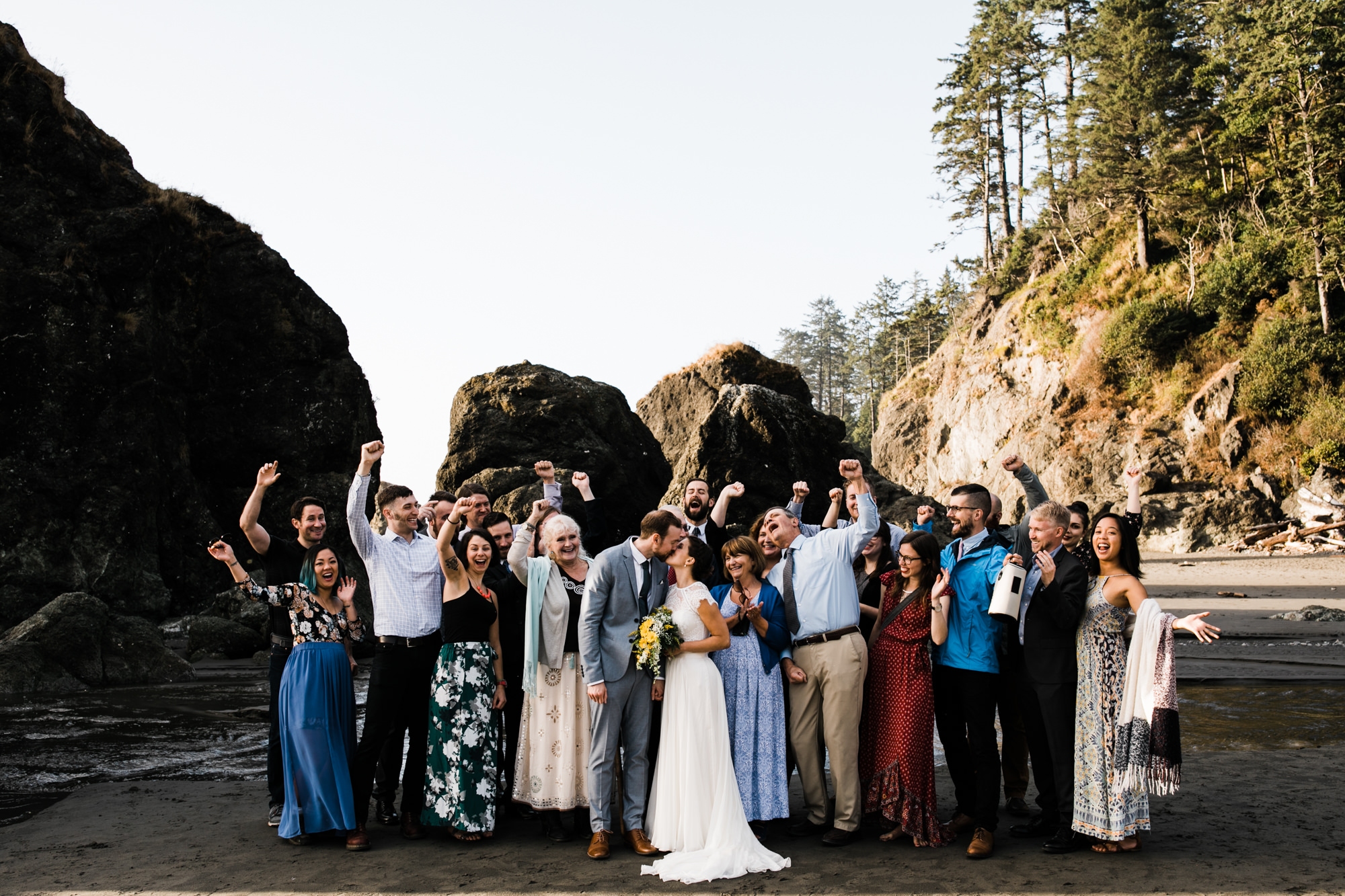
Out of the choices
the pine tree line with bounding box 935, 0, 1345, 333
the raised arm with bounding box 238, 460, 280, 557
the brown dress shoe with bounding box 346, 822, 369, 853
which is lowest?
the brown dress shoe with bounding box 346, 822, 369, 853

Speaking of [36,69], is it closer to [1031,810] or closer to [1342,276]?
[1031,810]

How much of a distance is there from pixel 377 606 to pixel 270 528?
17.2 metres

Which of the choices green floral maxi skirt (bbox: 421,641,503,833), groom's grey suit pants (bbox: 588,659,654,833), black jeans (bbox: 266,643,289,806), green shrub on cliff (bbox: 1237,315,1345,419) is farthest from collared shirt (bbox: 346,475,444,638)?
green shrub on cliff (bbox: 1237,315,1345,419)

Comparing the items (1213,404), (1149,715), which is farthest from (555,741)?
(1213,404)

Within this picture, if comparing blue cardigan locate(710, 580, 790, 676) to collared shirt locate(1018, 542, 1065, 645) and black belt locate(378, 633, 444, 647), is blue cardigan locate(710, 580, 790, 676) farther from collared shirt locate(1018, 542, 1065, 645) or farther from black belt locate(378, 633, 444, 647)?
black belt locate(378, 633, 444, 647)

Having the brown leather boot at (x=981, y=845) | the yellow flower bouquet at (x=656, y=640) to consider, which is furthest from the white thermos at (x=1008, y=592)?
the yellow flower bouquet at (x=656, y=640)

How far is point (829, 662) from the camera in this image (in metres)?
6.32

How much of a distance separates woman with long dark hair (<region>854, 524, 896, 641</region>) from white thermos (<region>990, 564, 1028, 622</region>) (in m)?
1.15

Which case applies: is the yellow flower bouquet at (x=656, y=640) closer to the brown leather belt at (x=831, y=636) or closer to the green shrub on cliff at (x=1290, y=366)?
the brown leather belt at (x=831, y=636)

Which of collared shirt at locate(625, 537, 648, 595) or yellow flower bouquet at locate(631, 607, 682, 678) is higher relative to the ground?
collared shirt at locate(625, 537, 648, 595)

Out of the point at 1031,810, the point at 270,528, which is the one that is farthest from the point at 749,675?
the point at 270,528

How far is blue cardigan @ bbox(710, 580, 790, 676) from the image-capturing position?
21.2 ft

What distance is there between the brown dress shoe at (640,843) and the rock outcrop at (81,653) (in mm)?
10082

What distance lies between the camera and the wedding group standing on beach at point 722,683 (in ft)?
19.3
